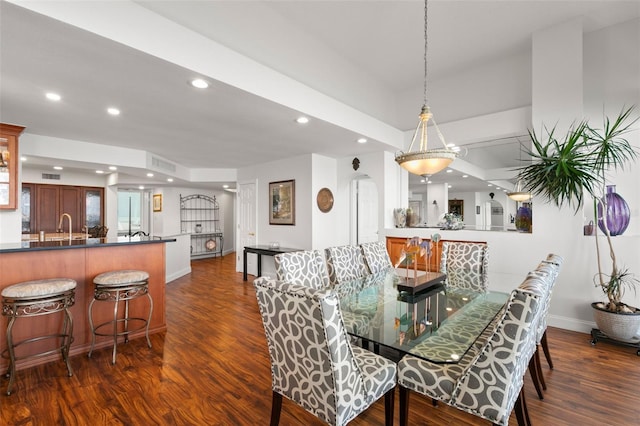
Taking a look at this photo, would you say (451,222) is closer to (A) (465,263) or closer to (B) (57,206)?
(A) (465,263)

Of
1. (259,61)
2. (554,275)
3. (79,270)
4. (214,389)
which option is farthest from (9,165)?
(554,275)

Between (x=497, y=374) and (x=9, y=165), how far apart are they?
516 cm

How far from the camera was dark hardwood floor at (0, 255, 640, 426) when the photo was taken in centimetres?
187

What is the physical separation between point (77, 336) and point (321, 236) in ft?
11.8

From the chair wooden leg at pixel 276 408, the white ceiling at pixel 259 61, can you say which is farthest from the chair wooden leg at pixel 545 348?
the white ceiling at pixel 259 61

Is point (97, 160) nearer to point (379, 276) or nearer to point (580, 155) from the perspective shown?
point (379, 276)

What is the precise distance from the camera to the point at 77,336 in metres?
2.77

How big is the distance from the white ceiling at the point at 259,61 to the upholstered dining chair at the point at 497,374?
8.54ft

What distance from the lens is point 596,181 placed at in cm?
318

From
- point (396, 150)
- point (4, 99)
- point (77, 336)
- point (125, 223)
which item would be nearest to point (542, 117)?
point (396, 150)

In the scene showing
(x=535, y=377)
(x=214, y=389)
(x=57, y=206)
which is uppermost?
(x=57, y=206)

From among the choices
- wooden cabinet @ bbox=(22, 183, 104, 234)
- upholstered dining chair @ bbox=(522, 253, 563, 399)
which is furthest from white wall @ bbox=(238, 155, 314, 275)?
wooden cabinet @ bbox=(22, 183, 104, 234)

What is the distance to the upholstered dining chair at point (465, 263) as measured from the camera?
9.53 ft

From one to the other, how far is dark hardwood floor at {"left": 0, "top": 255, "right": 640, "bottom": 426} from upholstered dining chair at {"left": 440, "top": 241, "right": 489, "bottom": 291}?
0.90 m
